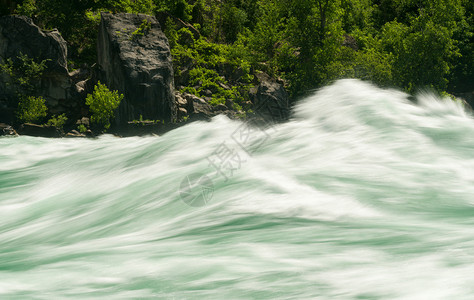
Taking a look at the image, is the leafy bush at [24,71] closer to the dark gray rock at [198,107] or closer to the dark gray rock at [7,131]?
the dark gray rock at [7,131]

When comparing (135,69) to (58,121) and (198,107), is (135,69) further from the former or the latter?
(58,121)

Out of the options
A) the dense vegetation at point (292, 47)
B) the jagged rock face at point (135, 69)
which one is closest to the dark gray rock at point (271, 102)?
the dense vegetation at point (292, 47)

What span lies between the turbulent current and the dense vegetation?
1338 centimetres

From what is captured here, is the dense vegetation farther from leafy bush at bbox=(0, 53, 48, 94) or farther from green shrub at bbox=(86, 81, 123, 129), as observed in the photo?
green shrub at bbox=(86, 81, 123, 129)

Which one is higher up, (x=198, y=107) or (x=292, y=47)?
(x=292, y=47)

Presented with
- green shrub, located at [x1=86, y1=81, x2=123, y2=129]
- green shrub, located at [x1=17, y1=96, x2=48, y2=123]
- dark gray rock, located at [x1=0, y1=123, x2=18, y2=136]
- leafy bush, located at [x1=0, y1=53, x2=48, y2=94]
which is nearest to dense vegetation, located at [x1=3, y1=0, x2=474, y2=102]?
leafy bush, located at [x1=0, y1=53, x2=48, y2=94]

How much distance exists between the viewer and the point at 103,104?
68.5 feet

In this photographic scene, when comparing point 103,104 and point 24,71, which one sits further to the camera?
point 24,71

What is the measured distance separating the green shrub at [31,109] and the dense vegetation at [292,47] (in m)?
3.59

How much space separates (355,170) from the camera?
735cm

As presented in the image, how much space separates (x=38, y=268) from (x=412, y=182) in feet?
16.4

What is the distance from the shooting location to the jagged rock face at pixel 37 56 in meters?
21.0

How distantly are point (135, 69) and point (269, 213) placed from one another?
16727 millimetres

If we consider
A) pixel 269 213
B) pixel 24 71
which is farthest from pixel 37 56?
pixel 269 213
